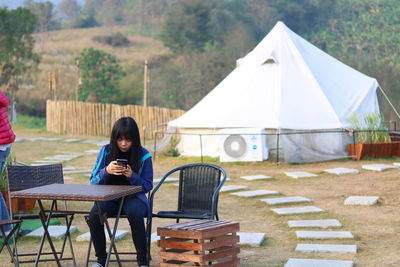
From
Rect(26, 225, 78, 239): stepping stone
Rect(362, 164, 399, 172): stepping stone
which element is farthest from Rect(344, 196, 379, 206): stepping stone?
Rect(26, 225, 78, 239): stepping stone

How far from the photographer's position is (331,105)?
1534cm

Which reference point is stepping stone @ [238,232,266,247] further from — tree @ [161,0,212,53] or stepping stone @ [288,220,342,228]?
tree @ [161,0,212,53]

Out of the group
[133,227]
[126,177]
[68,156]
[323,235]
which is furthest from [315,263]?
[68,156]

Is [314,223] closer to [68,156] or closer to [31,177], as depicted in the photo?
[31,177]

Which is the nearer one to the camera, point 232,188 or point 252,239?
point 252,239

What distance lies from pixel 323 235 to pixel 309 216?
1.40 meters

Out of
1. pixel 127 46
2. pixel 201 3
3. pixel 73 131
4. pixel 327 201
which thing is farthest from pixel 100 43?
pixel 327 201

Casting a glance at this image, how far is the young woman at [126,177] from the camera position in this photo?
541 cm

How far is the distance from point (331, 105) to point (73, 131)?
13120 mm

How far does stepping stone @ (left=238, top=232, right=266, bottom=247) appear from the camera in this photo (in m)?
6.69

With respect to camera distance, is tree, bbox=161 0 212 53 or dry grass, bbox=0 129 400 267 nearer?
dry grass, bbox=0 129 400 267

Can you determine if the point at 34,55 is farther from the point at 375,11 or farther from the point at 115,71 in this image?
the point at 375,11

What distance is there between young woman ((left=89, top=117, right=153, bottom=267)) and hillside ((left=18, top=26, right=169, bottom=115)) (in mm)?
28920

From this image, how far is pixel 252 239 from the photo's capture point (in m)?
6.84
